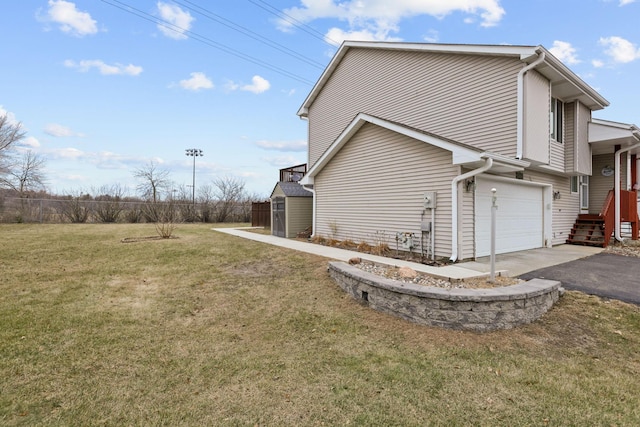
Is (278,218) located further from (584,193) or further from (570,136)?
(584,193)

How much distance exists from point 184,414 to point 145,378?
85 centimetres

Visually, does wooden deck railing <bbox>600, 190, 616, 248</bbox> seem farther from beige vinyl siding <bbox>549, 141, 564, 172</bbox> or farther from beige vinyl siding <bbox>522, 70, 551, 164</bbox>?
beige vinyl siding <bbox>522, 70, 551, 164</bbox>

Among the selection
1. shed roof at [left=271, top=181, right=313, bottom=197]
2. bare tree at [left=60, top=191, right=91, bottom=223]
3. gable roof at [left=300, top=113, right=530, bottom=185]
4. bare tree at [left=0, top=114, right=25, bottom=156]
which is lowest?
bare tree at [left=60, top=191, right=91, bottom=223]

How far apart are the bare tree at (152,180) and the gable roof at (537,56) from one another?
22025mm

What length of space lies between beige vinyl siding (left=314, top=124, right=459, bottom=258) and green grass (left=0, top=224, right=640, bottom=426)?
3.37 m

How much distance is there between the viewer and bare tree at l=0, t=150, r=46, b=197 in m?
22.6

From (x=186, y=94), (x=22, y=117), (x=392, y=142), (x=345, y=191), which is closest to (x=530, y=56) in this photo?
(x=392, y=142)

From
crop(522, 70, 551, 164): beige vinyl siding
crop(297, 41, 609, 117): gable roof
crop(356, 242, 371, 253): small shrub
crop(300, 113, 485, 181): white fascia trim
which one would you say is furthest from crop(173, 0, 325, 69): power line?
crop(522, 70, 551, 164): beige vinyl siding

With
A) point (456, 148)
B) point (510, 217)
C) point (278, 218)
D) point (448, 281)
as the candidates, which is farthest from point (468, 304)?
point (278, 218)

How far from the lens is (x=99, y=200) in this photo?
71.8 feet

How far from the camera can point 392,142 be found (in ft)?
29.5

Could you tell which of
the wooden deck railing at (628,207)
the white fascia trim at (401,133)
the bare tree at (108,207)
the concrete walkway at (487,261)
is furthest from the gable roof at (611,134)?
the bare tree at (108,207)

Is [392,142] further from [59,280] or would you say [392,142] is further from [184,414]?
[59,280]

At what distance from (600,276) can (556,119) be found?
6077 mm
